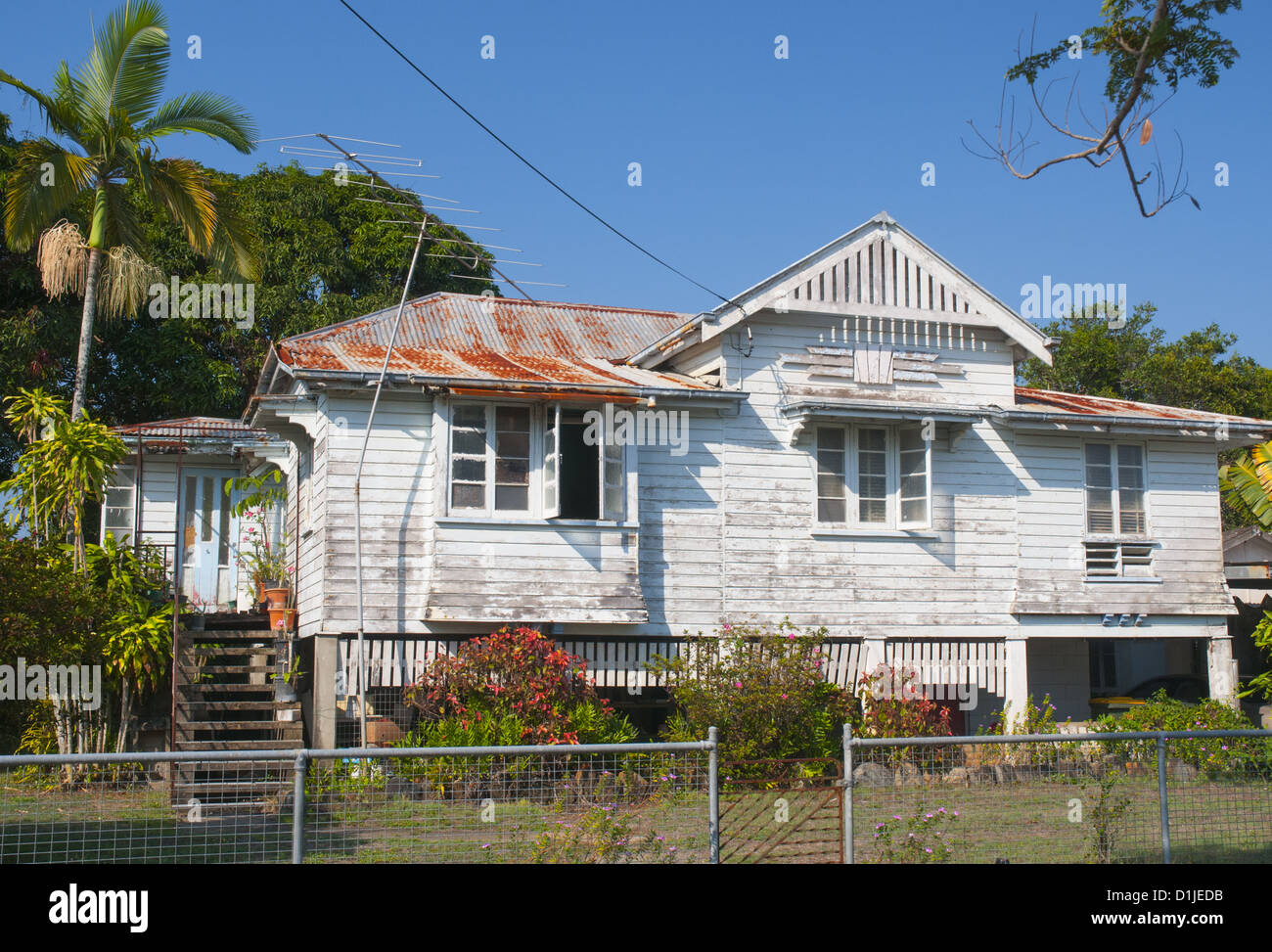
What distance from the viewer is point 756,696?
16281 millimetres

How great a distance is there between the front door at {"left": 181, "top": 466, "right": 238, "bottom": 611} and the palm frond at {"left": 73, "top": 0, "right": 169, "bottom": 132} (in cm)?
623

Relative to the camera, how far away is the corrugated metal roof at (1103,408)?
2012 centimetres

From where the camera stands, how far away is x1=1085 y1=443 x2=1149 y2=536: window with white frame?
20125 millimetres

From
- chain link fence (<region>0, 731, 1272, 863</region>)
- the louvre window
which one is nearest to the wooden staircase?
chain link fence (<region>0, 731, 1272, 863</region>)

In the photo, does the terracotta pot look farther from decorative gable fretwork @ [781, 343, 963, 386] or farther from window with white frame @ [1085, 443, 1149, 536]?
window with white frame @ [1085, 443, 1149, 536]

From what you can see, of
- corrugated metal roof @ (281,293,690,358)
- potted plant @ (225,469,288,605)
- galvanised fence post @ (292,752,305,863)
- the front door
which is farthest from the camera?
the front door

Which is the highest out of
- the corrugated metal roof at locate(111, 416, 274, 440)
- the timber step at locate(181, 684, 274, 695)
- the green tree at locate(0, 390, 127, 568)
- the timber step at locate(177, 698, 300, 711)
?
the corrugated metal roof at locate(111, 416, 274, 440)

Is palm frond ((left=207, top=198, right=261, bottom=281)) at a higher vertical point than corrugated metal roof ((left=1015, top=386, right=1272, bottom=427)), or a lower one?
higher

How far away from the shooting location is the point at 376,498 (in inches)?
661

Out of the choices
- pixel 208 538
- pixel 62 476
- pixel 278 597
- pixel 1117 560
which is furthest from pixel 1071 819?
pixel 208 538

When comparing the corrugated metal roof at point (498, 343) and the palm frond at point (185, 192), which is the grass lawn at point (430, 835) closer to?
the corrugated metal roof at point (498, 343)
